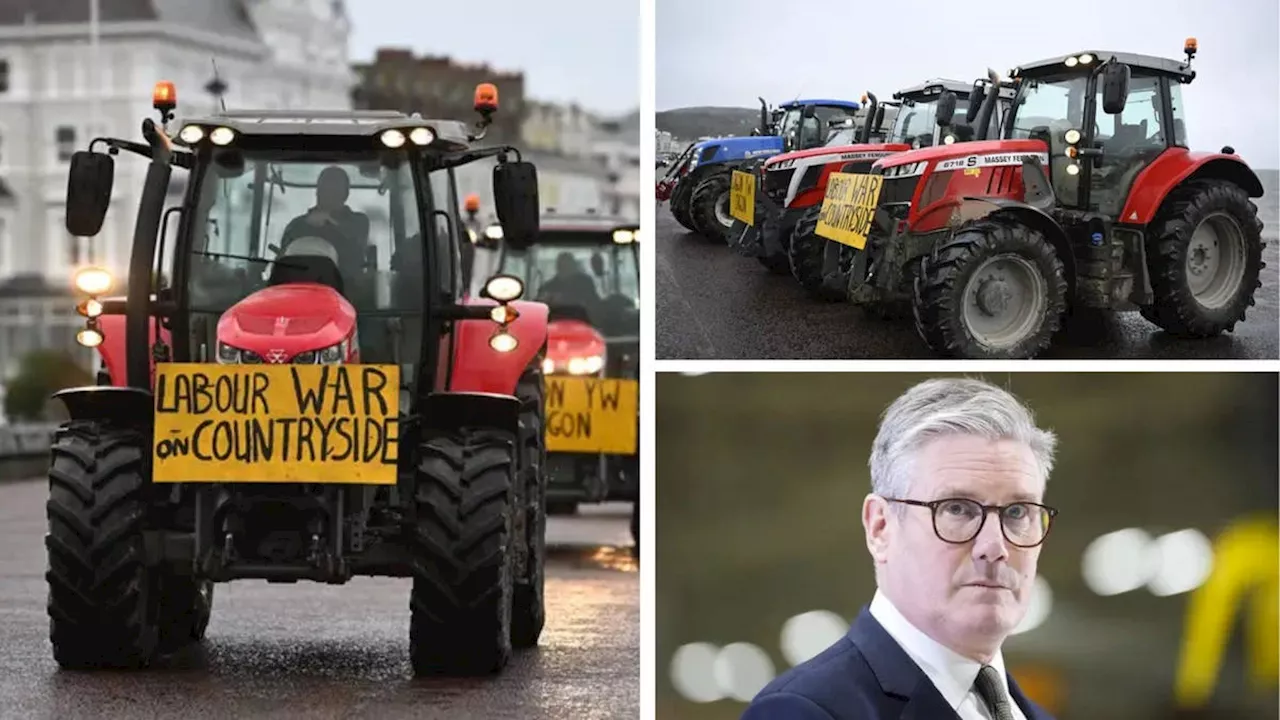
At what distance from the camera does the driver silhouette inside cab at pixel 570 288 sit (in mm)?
13406

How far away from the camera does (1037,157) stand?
6867 millimetres

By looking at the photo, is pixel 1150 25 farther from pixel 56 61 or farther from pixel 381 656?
pixel 56 61

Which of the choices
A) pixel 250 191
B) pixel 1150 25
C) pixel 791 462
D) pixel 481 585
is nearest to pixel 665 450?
pixel 791 462

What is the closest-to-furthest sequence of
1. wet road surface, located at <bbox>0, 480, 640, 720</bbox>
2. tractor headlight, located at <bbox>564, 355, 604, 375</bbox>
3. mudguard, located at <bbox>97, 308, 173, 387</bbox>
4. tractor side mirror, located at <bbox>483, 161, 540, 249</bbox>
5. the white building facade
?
wet road surface, located at <bbox>0, 480, 640, 720</bbox> < tractor side mirror, located at <bbox>483, 161, 540, 249</bbox> < mudguard, located at <bbox>97, 308, 173, 387</bbox> < tractor headlight, located at <bbox>564, 355, 604, 375</bbox> < the white building facade

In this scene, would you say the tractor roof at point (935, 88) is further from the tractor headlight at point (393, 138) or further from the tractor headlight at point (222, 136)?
the tractor headlight at point (222, 136)

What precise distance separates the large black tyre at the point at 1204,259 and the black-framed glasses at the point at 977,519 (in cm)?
A: 145

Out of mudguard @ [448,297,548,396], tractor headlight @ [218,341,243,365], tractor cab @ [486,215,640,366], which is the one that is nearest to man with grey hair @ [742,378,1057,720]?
tractor headlight @ [218,341,243,365]

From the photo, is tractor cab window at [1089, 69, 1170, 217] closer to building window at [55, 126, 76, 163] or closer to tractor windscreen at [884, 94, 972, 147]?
tractor windscreen at [884, 94, 972, 147]

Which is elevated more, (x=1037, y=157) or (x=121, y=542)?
(x=1037, y=157)

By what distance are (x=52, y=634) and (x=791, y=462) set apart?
3075 mm

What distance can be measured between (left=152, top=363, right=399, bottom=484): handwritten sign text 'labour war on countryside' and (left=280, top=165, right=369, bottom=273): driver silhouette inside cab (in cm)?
82

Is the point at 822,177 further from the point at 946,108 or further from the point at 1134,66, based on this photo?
the point at 1134,66

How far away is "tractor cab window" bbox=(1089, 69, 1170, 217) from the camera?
22.4 feet

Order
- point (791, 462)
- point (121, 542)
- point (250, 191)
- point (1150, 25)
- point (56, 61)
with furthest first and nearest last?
1. point (56, 61)
2. point (250, 191)
3. point (121, 542)
4. point (1150, 25)
5. point (791, 462)
